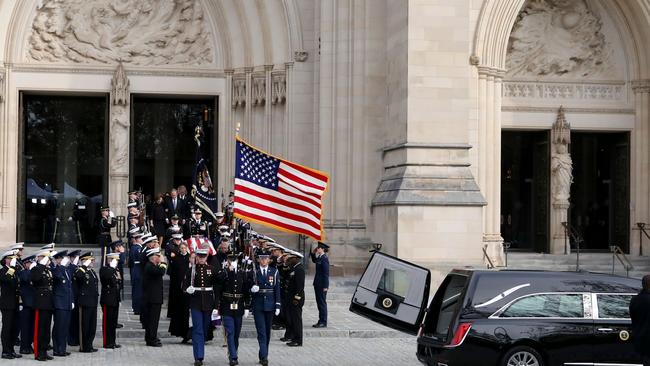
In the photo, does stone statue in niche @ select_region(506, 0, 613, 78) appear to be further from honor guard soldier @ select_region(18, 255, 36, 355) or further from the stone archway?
honor guard soldier @ select_region(18, 255, 36, 355)

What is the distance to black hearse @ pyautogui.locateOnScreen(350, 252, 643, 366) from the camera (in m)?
12.8

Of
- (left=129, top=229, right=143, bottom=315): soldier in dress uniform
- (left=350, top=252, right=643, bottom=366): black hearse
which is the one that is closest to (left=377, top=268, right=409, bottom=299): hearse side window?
(left=350, top=252, right=643, bottom=366): black hearse

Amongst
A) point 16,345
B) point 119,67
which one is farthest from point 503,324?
point 119,67

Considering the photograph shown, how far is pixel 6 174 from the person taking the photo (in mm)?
27531

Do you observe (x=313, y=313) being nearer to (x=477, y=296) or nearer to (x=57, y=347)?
(x=57, y=347)

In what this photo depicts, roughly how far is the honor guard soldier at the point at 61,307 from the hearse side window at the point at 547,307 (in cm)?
689

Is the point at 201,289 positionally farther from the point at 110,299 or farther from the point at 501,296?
the point at 501,296

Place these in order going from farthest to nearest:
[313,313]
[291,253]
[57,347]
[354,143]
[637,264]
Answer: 1. [637,264]
2. [354,143]
3. [313,313]
4. [291,253]
5. [57,347]

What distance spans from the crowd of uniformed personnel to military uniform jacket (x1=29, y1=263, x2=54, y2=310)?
1cm

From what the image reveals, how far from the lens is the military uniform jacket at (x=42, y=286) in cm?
1634

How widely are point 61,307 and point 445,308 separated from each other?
613 cm

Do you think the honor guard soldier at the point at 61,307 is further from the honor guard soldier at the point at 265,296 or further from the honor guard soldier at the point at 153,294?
the honor guard soldier at the point at 265,296

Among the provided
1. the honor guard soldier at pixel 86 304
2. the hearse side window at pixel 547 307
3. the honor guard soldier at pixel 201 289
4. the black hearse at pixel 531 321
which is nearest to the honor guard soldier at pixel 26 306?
the honor guard soldier at pixel 86 304

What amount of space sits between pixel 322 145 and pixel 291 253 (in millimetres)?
8554
